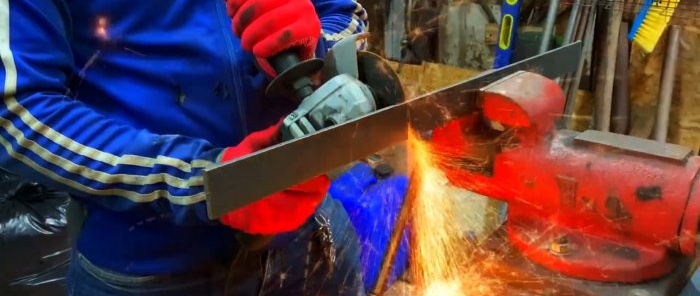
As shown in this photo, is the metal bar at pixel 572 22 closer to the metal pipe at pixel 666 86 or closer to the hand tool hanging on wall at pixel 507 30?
the hand tool hanging on wall at pixel 507 30

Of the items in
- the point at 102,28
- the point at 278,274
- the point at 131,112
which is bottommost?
the point at 278,274

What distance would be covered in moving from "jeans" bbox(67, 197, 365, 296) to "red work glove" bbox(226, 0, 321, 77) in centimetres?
39

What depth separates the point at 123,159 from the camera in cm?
81

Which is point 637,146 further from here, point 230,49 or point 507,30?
point 507,30

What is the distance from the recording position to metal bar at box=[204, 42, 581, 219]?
0.65m

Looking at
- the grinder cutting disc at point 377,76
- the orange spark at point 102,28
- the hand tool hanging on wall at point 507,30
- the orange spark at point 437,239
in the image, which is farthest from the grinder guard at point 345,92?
the hand tool hanging on wall at point 507,30

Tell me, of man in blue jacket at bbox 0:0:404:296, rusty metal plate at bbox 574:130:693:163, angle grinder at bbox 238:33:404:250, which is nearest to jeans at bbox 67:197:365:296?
man in blue jacket at bbox 0:0:404:296

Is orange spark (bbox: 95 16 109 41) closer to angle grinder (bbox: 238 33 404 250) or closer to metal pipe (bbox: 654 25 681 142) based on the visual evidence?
angle grinder (bbox: 238 33 404 250)

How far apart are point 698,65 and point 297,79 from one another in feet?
6.09

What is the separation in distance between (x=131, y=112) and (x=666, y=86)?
1.92m

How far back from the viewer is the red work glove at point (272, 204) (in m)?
0.80

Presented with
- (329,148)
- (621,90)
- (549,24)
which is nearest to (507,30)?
(549,24)

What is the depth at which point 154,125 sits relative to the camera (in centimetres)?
95

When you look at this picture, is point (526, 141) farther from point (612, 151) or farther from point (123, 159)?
point (123, 159)
